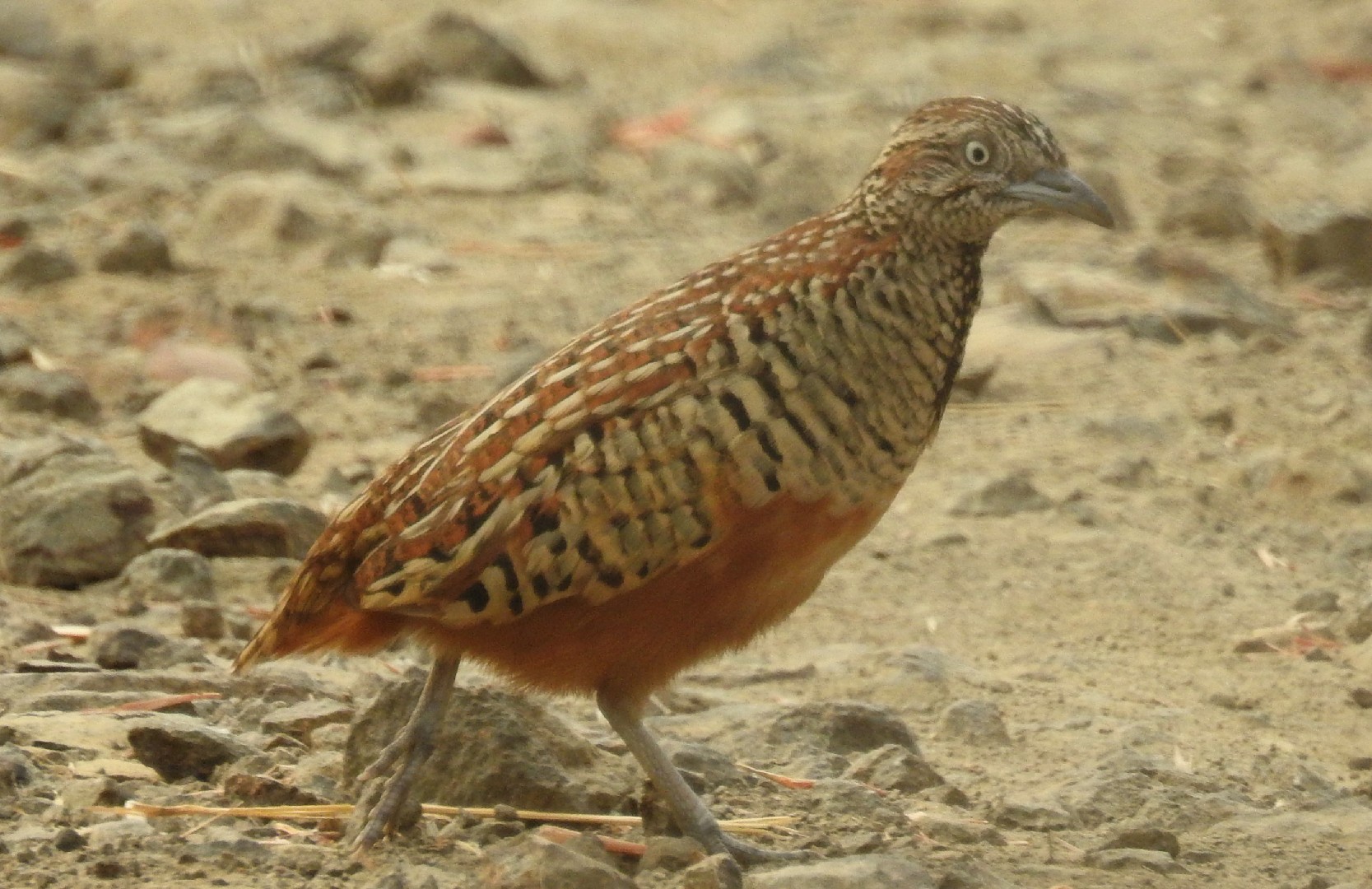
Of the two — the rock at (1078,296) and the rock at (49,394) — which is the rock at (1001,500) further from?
the rock at (49,394)

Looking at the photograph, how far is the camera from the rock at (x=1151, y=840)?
502cm

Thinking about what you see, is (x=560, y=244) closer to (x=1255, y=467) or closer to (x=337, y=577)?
(x=1255, y=467)

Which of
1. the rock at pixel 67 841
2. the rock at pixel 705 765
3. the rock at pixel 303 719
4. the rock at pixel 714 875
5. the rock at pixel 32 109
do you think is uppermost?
the rock at pixel 32 109

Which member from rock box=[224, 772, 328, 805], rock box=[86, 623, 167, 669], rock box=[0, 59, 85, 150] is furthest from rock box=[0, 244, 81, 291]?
rock box=[224, 772, 328, 805]

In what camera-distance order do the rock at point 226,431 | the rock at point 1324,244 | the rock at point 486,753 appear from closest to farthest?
the rock at point 486,753
the rock at point 226,431
the rock at point 1324,244

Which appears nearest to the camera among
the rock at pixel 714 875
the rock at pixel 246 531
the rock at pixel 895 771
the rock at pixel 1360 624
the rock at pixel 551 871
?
the rock at pixel 551 871

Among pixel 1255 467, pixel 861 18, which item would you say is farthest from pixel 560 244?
pixel 861 18

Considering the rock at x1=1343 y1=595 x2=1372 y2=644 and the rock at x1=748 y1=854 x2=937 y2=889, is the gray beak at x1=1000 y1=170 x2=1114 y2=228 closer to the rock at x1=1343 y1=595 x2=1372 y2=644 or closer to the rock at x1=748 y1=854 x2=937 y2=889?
the rock at x1=748 y1=854 x2=937 y2=889

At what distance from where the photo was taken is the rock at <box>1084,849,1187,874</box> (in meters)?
4.90

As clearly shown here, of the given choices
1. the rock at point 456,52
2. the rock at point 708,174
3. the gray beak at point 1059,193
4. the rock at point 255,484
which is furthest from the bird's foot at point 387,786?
the rock at point 456,52

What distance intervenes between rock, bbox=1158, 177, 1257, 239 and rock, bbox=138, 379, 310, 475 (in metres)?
4.52

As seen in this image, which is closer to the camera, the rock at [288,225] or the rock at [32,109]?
the rock at [288,225]

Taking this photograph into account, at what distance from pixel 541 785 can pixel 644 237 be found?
5142 mm

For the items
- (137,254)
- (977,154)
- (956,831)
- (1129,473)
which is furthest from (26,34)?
(956,831)
